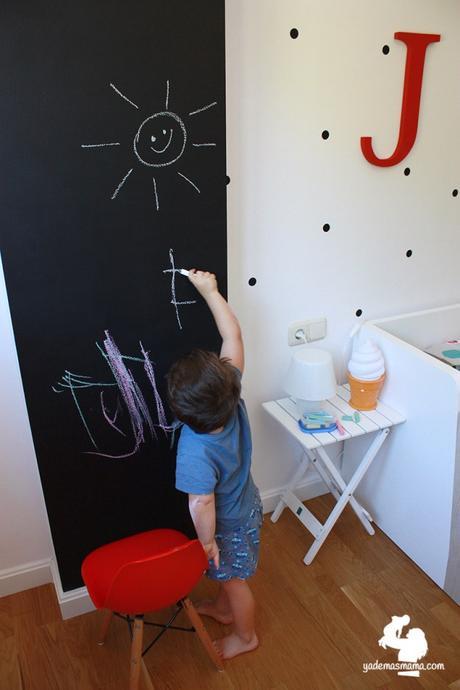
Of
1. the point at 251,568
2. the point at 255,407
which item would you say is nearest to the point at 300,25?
the point at 255,407

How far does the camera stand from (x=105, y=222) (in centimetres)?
143

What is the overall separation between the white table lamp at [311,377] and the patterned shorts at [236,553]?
45 centimetres

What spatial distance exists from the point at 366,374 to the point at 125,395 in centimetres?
90

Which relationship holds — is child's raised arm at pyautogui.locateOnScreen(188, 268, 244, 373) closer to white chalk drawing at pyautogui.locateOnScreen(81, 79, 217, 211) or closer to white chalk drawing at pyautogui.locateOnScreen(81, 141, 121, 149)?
white chalk drawing at pyautogui.locateOnScreen(81, 79, 217, 211)

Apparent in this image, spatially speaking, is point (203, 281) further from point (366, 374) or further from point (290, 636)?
point (290, 636)

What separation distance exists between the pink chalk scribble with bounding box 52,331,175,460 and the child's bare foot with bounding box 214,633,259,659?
0.67m

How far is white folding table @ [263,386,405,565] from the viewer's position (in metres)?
1.91

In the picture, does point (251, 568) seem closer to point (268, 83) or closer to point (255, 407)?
point (255, 407)

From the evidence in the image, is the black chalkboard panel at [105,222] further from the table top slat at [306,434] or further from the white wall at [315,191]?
the table top slat at [306,434]

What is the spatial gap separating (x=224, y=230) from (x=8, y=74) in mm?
669

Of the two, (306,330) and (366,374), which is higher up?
(306,330)

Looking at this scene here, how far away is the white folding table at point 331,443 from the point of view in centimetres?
191

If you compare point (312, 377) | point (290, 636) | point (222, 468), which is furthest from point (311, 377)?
point (290, 636)

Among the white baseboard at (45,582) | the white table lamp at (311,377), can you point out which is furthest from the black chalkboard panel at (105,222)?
Answer: the white table lamp at (311,377)
